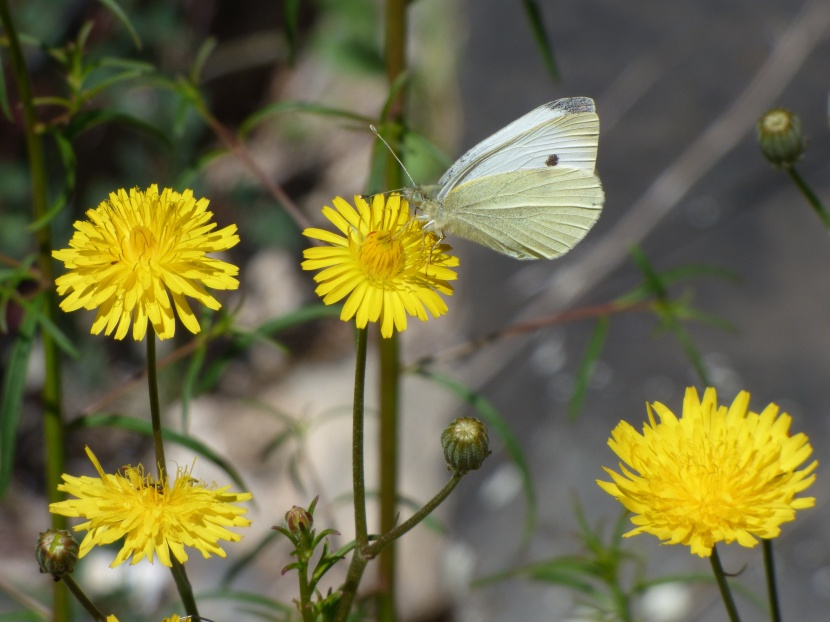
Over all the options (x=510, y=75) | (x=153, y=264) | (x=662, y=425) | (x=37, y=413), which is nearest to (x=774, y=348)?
(x=510, y=75)

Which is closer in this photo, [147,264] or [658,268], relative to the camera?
[147,264]

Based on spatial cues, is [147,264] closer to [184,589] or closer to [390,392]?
[184,589]

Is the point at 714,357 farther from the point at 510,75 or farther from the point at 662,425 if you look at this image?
the point at 662,425

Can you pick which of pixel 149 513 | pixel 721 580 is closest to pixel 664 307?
pixel 721 580

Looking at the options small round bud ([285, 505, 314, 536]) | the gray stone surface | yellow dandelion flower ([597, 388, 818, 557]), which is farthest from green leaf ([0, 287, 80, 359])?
the gray stone surface

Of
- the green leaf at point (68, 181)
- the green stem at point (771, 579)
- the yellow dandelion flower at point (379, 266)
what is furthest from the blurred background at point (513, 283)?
the green stem at point (771, 579)

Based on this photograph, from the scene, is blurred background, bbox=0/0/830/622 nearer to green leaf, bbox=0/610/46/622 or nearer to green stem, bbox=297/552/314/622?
green leaf, bbox=0/610/46/622
